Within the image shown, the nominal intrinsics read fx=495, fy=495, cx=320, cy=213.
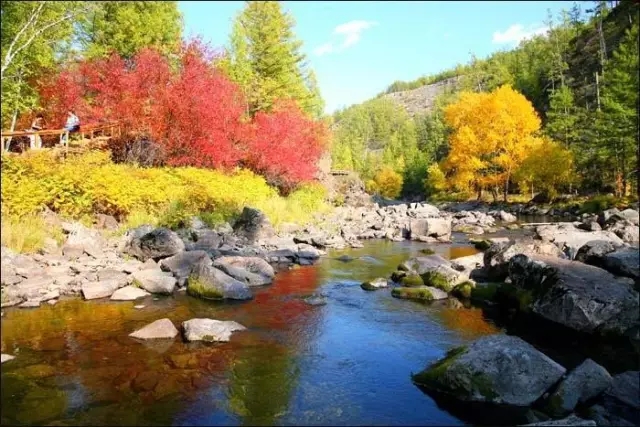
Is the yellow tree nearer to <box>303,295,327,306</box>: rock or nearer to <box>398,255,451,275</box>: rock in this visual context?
<box>398,255,451,275</box>: rock

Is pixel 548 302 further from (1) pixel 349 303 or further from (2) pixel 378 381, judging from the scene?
(2) pixel 378 381

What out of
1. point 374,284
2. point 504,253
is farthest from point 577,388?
point 504,253

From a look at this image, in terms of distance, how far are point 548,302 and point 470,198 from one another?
4689 cm

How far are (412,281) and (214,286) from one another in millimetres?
5834

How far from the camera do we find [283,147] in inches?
1121

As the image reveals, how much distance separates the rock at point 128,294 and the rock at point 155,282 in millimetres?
217

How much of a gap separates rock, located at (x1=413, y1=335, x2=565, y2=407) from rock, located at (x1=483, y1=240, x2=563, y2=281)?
7200 mm

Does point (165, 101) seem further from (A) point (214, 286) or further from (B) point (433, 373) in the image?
(B) point (433, 373)

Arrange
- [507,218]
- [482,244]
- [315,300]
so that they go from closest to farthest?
[315,300]
[482,244]
[507,218]

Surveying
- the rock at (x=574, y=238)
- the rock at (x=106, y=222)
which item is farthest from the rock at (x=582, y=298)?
the rock at (x=106, y=222)

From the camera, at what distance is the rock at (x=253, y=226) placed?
2027 centimetres

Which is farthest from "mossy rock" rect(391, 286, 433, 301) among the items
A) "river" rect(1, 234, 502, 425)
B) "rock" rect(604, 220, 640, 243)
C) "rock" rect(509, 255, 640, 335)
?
"rock" rect(604, 220, 640, 243)

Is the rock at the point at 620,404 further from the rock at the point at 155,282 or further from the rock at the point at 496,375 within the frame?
the rock at the point at 155,282

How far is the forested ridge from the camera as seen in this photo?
32500 mm
